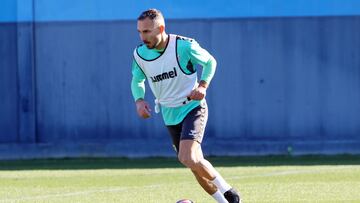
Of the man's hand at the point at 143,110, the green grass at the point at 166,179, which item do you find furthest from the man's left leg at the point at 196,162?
the green grass at the point at 166,179

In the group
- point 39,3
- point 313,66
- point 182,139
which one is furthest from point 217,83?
point 182,139

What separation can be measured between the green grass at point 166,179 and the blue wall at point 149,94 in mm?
836

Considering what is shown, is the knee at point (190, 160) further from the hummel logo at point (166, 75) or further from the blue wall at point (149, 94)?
the blue wall at point (149, 94)

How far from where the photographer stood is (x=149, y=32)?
11008mm

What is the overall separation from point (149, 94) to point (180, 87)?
9360 mm

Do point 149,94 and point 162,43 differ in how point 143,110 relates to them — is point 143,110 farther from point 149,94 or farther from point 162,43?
point 149,94

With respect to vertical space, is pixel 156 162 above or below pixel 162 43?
below

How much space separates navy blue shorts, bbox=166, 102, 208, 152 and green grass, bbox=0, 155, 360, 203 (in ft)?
4.89

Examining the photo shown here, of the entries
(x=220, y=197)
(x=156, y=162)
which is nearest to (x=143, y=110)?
(x=220, y=197)

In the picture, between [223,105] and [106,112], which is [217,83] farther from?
[106,112]

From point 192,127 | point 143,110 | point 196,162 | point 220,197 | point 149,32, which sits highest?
point 149,32

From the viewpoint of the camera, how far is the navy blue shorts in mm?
11055

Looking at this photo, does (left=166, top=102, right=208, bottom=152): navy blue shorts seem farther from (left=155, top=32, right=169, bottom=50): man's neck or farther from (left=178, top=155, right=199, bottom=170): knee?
(left=155, top=32, right=169, bottom=50): man's neck

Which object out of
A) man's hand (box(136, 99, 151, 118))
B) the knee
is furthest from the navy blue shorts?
man's hand (box(136, 99, 151, 118))
